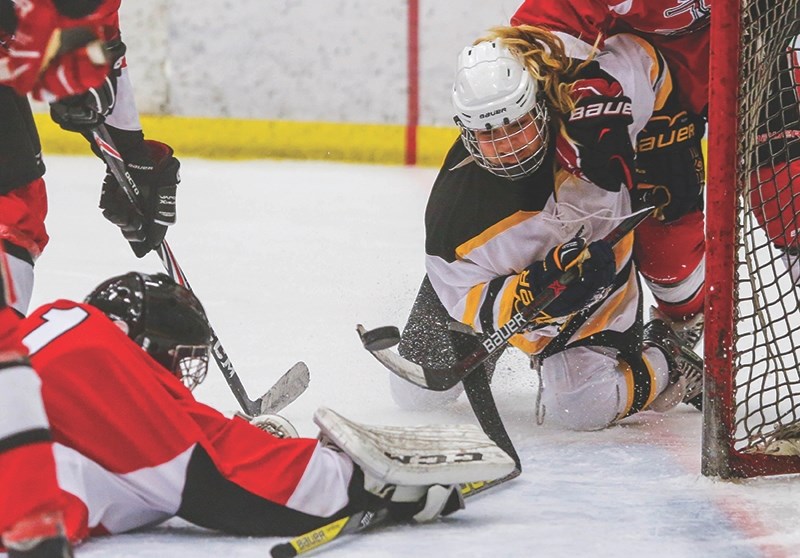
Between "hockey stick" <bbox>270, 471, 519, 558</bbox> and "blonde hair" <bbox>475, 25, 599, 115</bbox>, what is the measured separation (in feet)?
2.58

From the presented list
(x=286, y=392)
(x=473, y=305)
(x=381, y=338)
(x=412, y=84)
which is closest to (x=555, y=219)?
(x=473, y=305)

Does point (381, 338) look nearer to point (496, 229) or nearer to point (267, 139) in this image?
point (496, 229)

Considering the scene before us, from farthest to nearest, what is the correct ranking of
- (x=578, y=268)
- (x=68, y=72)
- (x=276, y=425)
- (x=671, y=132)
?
(x=671, y=132) → (x=578, y=268) → (x=276, y=425) → (x=68, y=72)

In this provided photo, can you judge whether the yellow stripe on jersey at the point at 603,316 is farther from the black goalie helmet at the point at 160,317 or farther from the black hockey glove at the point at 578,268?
the black goalie helmet at the point at 160,317

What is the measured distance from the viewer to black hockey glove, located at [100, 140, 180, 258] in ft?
8.25

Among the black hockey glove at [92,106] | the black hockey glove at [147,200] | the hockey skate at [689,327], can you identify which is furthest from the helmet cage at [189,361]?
the hockey skate at [689,327]

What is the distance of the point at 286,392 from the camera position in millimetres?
2389

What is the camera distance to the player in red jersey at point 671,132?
2.49m

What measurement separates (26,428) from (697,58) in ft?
5.74

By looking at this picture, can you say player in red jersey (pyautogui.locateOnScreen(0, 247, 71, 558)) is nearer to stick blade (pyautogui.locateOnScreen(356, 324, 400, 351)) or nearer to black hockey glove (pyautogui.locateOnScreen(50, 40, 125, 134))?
stick blade (pyautogui.locateOnScreen(356, 324, 400, 351))

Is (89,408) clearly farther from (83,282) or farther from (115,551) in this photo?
(83,282)

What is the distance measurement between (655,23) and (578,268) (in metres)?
0.59

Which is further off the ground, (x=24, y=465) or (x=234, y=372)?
(x=24, y=465)

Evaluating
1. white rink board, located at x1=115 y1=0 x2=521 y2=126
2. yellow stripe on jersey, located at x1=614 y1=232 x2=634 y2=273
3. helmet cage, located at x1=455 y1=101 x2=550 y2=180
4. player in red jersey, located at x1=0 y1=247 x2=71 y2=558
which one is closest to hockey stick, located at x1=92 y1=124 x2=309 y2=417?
helmet cage, located at x1=455 y1=101 x2=550 y2=180
